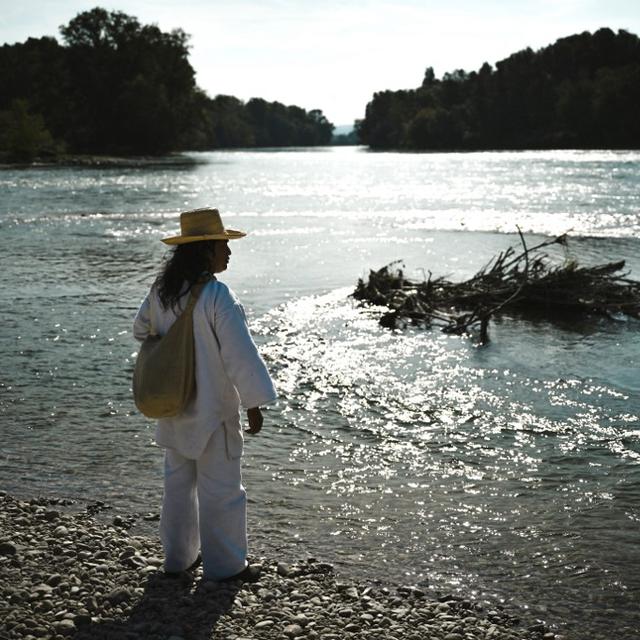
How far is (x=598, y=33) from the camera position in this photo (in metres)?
173

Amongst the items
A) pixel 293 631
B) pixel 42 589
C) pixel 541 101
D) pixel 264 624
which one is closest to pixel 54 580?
pixel 42 589

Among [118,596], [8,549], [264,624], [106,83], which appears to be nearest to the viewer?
[264,624]

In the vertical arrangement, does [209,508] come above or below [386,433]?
above

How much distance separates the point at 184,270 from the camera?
492 centimetres

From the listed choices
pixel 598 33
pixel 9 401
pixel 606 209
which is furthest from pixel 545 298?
pixel 598 33

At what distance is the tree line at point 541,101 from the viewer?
479 ft

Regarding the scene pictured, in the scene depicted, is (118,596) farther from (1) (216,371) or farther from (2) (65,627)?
(1) (216,371)

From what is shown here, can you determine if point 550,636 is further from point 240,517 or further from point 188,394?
point 188,394

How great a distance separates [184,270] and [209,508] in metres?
1.34

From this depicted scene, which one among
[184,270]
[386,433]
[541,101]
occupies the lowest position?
[386,433]

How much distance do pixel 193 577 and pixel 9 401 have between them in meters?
5.21

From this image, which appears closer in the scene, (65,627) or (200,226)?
(65,627)

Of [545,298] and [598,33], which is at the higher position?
[598,33]

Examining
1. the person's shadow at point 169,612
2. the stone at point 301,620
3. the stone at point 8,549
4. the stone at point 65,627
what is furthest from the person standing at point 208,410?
the stone at point 8,549
